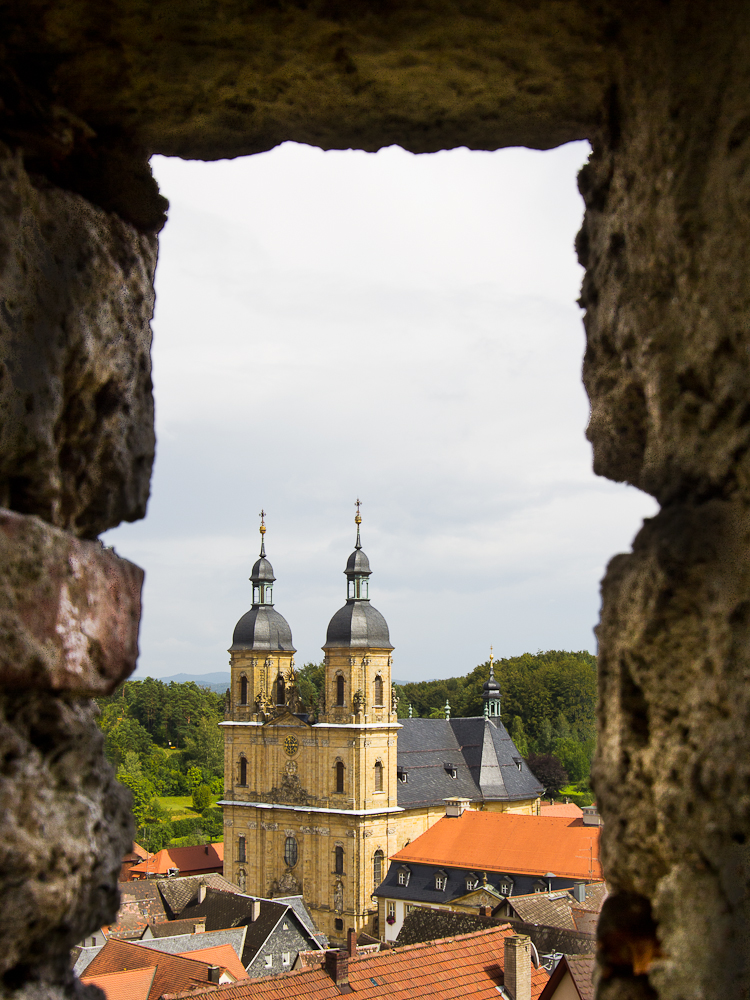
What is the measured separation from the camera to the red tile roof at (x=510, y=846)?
3784 cm

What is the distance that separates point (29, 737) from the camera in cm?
173

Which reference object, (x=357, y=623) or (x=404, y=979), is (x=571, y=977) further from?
(x=357, y=623)

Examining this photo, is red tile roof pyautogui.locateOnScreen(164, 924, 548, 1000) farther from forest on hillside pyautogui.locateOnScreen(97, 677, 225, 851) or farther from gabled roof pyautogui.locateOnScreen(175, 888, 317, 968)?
forest on hillside pyautogui.locateOnScreen(97, 677, 225, 851)

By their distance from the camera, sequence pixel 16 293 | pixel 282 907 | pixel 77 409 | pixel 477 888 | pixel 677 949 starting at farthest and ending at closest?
pixel 477 888 → pixel 282 907 → pixel 77 409 → pixel 16 293 → pixel 677 949

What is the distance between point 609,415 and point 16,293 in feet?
3.68

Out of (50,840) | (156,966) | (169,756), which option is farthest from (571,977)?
(169,756)

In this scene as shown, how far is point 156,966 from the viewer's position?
2228cm

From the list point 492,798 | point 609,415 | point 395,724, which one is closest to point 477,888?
point 395,724

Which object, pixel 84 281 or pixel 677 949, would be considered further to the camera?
pixel 84 281

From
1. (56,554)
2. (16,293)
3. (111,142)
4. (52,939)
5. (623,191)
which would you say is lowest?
(52,939)

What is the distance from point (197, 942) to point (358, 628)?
19.1 m

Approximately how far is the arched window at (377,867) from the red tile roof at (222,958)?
58.1ft

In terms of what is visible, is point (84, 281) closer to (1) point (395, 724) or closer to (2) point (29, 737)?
(2) point (29, 737)

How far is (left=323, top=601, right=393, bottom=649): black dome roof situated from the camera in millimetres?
45344
